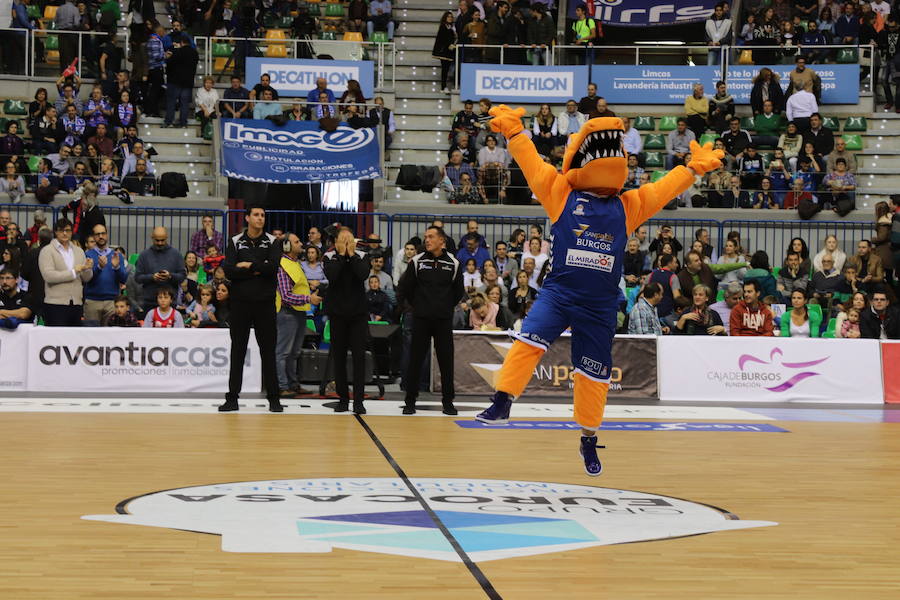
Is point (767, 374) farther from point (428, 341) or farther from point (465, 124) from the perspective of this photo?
point (465, 124)

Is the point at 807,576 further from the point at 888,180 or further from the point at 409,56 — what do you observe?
the point at 409,56

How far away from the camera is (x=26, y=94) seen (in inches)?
933

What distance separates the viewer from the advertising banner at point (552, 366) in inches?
599

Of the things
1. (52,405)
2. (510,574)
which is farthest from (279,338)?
(510,574)

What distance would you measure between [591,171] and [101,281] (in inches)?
391

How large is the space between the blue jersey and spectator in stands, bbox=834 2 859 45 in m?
19.2

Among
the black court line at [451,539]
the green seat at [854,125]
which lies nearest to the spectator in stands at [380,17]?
the green seat at [854,125]

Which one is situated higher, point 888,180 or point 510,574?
point 888,180

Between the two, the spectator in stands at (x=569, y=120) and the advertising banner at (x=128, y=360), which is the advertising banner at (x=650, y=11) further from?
the advertising banner at (x=128, y=360)

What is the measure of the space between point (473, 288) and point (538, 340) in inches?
352

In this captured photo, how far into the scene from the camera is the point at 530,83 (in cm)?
2373

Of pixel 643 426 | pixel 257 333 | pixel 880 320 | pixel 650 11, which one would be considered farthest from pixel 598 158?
pixel 650 11

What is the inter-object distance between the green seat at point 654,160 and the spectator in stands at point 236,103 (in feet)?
20.4

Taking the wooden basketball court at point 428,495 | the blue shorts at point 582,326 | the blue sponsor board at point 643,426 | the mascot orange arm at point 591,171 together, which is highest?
the mascot orange arm at point 591,171
